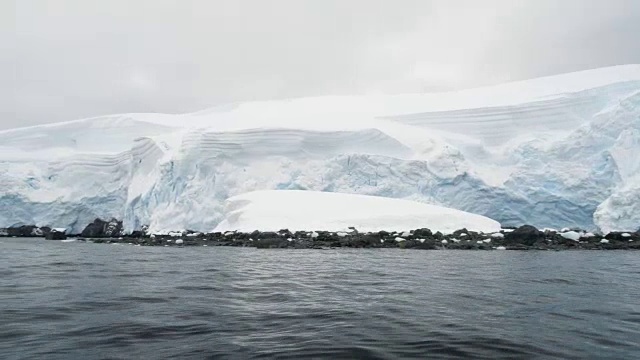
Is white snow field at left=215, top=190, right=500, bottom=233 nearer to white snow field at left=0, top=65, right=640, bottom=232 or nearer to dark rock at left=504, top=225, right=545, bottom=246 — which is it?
dark rock at left=504, top=225, right=545, bottom=246

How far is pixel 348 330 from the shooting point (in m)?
4.68

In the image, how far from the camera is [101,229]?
112 feet

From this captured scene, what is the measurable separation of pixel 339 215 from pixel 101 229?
64.8 ft

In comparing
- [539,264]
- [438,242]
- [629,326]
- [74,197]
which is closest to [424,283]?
[629,326]

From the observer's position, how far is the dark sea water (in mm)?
3990

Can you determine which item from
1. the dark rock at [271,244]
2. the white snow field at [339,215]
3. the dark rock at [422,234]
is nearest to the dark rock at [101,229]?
the white snow field at [339,215]

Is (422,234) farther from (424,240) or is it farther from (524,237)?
(524,237)

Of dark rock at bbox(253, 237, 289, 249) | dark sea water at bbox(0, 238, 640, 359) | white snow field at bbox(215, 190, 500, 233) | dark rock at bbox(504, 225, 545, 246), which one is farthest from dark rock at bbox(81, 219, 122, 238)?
dark rock at bbox(504, 225, 545, 246)

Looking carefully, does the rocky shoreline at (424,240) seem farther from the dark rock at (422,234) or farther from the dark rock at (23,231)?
the dark rock at (23,231)

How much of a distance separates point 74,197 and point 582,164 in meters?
37.2

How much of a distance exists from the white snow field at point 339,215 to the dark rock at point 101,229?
43.4 ft

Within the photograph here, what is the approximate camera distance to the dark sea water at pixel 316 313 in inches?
157

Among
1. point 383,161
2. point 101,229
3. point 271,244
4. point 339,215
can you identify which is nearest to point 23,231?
point 101,229

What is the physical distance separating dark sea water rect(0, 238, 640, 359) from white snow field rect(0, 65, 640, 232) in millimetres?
21092
